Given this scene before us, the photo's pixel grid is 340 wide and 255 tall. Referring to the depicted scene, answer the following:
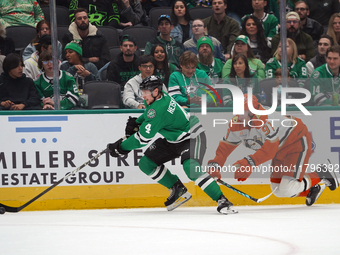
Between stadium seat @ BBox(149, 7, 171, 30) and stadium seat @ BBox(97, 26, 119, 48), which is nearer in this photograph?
stadium seat @ BBox(97, 26, 119, 48)

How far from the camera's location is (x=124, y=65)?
573 cm

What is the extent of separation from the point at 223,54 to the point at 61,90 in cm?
191

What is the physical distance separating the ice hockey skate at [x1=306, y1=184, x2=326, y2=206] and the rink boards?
0.50ft

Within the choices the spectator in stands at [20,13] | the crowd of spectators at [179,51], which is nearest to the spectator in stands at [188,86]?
the crowd of spectators at [179,51]

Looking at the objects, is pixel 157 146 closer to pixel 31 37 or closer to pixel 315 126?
pixel 315 126

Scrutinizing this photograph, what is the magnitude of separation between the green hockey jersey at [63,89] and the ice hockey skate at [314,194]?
248 centimetres

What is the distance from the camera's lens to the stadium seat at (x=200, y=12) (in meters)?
6.81

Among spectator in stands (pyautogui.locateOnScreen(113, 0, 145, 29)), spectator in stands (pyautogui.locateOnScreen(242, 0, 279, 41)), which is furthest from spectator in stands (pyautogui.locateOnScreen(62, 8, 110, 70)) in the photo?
spectator in stands (pyautogui.locateOnScreen(242, 0, 279, 41))

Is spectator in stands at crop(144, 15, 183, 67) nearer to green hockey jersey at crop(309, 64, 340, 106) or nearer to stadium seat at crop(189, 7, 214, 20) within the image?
stadium seat at crop(189, 7, 214, 20)

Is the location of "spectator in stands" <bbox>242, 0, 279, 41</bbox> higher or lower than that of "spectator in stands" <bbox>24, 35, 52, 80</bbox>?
higher

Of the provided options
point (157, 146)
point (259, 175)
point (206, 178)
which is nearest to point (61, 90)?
point (157, 146)

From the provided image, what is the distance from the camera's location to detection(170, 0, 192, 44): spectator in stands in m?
6.43

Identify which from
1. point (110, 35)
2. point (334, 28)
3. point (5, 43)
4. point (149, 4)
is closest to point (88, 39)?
point (110, 35)

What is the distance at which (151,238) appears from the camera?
11.5 feet
